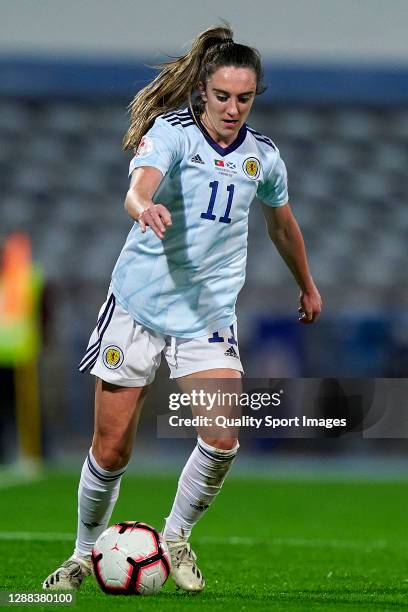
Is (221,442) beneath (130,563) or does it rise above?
above

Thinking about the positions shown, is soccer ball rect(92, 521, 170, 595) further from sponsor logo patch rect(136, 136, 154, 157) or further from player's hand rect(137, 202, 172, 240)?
sponsor logo patch rect(136, 136, 154, 157)

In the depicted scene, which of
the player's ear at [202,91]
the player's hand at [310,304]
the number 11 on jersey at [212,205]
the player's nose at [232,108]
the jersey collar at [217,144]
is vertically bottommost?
the player's hand at [310,304]

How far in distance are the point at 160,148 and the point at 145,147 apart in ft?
0.18

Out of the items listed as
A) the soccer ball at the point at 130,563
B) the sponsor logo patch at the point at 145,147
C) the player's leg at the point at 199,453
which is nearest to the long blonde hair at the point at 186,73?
the sponsor logo patch at the point at 145,147

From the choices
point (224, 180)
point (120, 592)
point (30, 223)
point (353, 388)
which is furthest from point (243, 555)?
point (30, 223)

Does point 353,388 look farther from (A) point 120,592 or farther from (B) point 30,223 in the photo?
(B) point 30,223

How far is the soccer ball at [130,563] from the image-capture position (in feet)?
15.3

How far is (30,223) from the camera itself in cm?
1802

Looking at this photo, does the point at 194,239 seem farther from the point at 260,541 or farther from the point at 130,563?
the point at 260,541

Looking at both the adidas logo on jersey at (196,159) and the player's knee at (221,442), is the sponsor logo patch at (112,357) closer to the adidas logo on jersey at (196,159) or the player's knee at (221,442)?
the player's knee at (221,442)

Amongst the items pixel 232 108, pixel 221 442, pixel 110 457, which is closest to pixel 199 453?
pixel 221 442

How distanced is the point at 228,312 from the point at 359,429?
89 cm

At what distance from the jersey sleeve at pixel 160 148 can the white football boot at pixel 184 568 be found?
139 centimetres

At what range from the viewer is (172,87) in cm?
481
